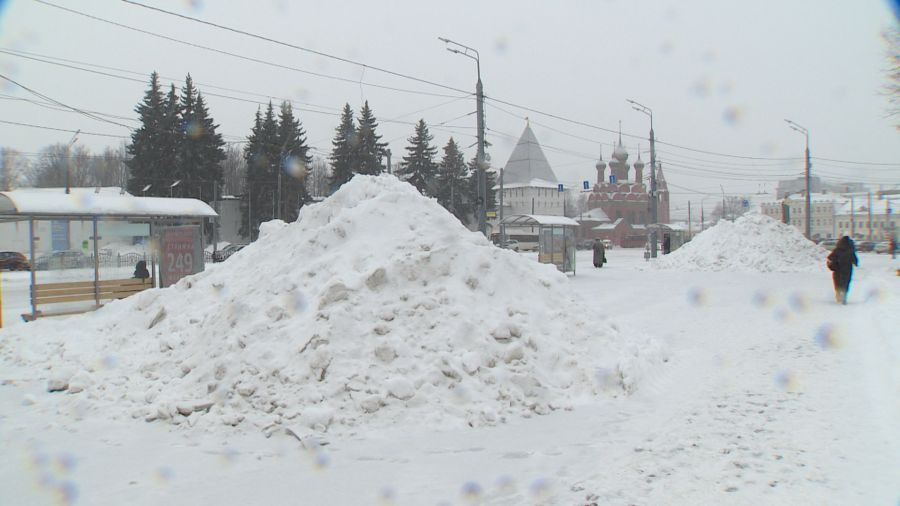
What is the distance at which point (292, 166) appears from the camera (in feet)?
174

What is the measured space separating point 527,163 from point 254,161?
177ft

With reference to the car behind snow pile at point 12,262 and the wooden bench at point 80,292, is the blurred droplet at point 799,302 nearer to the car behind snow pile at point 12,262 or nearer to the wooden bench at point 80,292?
the wooden bench at point 80,292

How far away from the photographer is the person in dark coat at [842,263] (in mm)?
14742

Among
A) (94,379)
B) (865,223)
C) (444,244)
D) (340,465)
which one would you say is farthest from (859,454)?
(865,223)

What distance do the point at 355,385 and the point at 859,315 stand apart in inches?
462

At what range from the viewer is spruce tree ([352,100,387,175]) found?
54531 mm

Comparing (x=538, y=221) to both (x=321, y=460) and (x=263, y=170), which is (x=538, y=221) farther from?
(x=263, y=170)

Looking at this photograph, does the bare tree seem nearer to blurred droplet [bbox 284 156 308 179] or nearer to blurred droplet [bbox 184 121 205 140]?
blurred droplet [bbox 184 121 205 140]

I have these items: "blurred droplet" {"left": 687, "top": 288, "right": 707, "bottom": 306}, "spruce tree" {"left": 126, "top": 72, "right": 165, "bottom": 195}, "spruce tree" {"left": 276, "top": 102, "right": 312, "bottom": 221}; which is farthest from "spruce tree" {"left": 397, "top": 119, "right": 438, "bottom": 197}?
"blurred droplet" {"left": 687, "top": 288, "right": 707, "bottom": 306}

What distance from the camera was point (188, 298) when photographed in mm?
9633

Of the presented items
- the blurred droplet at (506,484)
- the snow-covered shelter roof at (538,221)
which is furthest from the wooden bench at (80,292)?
the snow-covered shelter roof at (538,221)

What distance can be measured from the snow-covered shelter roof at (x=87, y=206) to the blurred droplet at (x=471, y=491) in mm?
12045

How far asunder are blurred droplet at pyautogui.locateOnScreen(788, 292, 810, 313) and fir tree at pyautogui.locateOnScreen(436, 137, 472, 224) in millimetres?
45219

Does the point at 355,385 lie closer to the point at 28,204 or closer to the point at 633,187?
the point at 28,204
